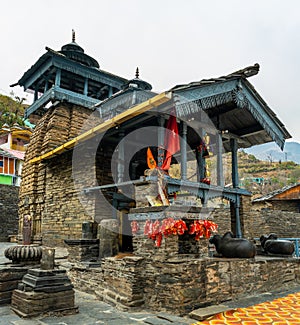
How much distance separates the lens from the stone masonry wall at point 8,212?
65.8 ft

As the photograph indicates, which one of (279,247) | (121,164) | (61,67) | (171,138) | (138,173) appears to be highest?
(61,67)

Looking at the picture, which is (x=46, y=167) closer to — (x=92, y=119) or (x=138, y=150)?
(x=92, y=119)

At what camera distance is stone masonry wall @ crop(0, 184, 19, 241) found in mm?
20047

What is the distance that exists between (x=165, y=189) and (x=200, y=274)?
1773 mm

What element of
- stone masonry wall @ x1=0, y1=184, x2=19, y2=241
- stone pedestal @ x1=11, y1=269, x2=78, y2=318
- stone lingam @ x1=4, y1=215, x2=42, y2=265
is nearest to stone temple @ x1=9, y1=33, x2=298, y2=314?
stone pedestal @ x1=11, y1=269, x2=78, y2=318

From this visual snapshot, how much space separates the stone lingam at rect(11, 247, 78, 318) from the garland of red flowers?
5.22 ft

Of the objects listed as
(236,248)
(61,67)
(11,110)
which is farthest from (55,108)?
(11,110)

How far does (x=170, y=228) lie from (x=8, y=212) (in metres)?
19.1

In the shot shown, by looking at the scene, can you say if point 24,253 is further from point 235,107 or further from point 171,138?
point 235,107

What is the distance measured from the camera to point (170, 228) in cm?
522

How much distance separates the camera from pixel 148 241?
5590 mm

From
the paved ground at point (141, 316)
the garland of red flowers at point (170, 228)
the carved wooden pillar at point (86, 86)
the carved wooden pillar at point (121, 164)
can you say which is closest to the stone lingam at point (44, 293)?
the paved ground at point (141, 316)

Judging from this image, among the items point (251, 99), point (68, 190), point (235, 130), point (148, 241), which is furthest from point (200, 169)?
point (68, 190)

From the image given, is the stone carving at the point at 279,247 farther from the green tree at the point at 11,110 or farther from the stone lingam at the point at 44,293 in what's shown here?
the green tree at the point at 11,110
